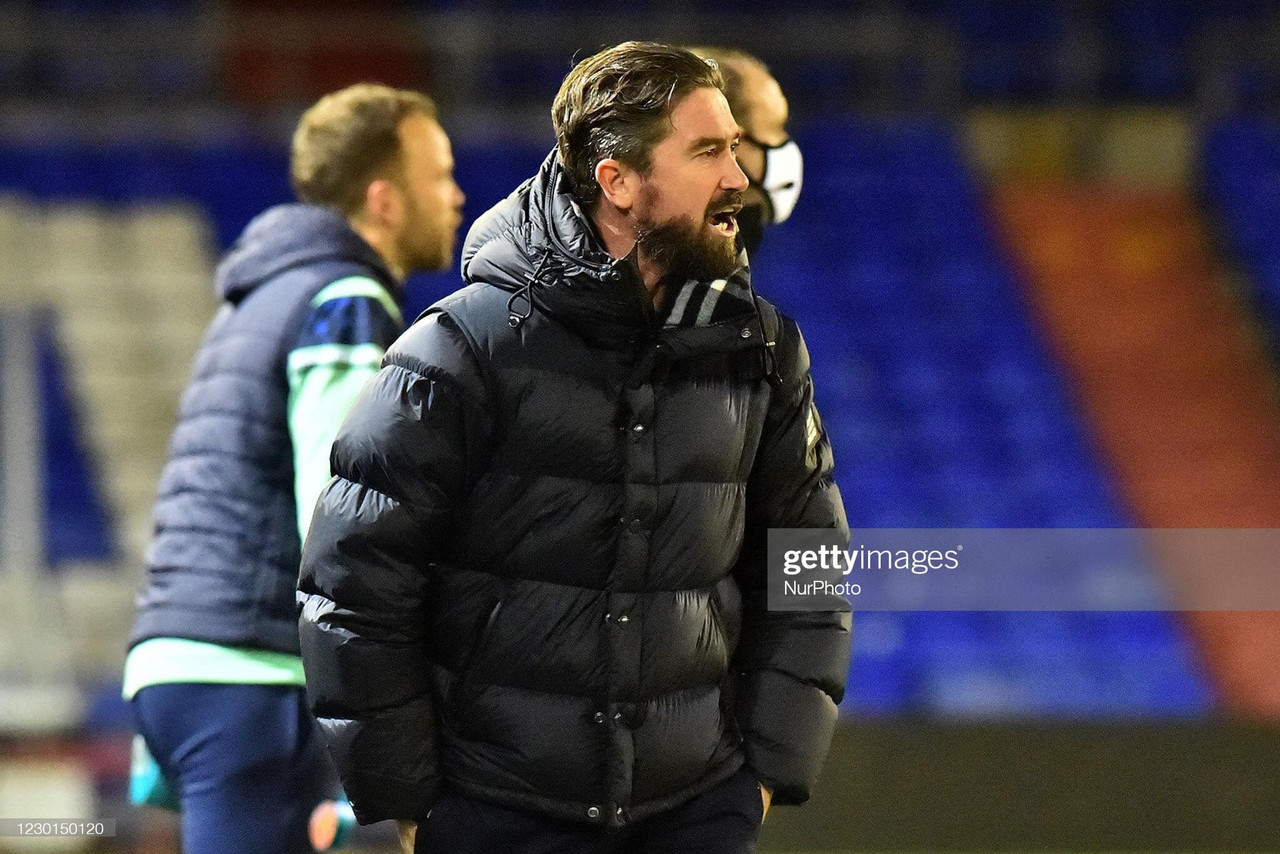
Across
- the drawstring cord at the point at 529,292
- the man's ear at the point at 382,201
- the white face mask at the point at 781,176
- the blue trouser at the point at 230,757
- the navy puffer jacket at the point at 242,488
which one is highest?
the drawstring cord at the point at 529,292

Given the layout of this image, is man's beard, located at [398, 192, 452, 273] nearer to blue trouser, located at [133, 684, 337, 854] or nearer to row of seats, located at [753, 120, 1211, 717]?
blue trouser, located at [133, 684, 337, 854]

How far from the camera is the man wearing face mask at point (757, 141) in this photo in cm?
277

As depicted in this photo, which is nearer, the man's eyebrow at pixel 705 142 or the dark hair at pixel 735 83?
the man's eyebrow at pixel 705 142

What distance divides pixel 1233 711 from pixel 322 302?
4236 mm

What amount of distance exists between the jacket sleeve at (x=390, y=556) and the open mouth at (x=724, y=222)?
1.12 feet

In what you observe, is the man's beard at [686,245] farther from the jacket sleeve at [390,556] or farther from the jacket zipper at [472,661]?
the jacket zipper at [472,661]

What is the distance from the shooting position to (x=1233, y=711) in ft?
19.0

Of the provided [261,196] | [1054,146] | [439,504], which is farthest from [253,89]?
[439,504]

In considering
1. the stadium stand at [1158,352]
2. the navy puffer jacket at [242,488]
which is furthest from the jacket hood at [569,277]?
the stadium stand at [1158,352]

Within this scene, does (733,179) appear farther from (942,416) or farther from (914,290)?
(914,290)

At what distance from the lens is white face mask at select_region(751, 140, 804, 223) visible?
2.80 metres

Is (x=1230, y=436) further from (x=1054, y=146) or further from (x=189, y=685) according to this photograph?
(x=189, y=685)

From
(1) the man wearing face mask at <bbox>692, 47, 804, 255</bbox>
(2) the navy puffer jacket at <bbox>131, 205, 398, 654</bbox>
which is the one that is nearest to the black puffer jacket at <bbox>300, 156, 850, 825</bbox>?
(2) the navy puffer jacket at <bbox>131, 205, 398, 654</bbox>

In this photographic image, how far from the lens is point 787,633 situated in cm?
222
